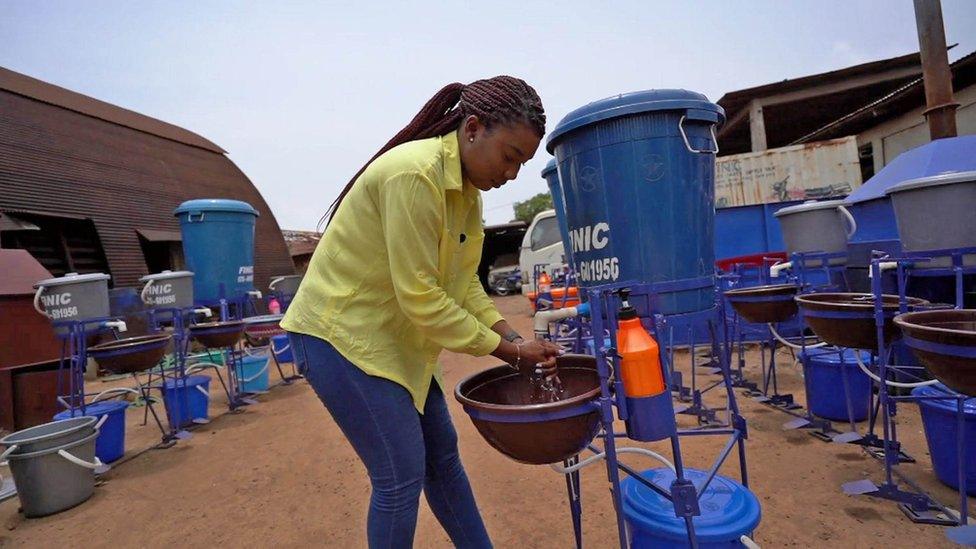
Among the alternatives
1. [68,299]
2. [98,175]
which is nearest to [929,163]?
[68,299]

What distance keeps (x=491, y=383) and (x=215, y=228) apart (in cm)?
487

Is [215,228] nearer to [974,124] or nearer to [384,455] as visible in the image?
[384,455]

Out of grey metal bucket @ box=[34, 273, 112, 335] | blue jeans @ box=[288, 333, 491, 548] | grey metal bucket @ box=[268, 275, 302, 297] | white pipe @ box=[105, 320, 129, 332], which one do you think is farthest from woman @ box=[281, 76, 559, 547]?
grey metal bucket @ box=[268, 275, 302, 297]

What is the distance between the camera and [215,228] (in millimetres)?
5359

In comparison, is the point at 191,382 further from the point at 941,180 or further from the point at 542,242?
the point at 542,242

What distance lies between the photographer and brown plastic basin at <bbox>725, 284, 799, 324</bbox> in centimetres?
285

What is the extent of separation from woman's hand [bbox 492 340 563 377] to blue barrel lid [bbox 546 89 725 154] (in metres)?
0.78

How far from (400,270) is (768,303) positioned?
254cm

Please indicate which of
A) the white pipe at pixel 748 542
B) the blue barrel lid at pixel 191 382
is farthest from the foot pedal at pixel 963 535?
the blue barrel lid at pixel 191 382

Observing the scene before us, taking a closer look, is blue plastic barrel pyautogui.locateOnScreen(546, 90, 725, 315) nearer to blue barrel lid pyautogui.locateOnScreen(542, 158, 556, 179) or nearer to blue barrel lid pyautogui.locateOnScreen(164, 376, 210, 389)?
blue barrel lid pyautogui.locateOnScreen(542, 158, 556, 179)

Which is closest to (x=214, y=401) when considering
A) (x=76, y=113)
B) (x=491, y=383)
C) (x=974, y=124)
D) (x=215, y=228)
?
(x=215, y=228)

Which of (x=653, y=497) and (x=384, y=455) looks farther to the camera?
(x=653, y=497)

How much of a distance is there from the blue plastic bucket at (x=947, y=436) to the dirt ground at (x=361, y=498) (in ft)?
0.29

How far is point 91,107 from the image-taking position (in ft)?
39.9
